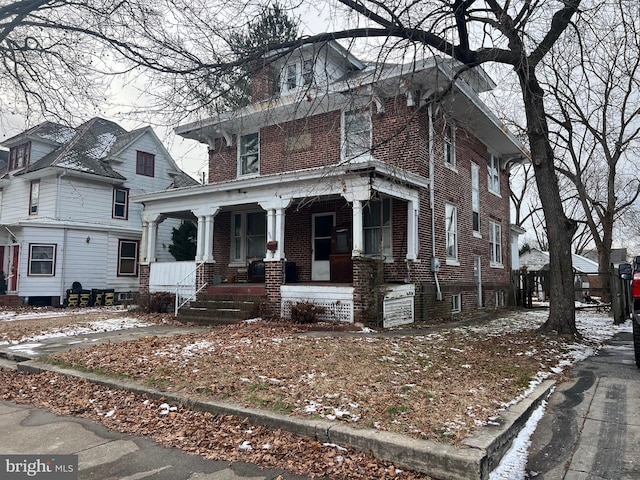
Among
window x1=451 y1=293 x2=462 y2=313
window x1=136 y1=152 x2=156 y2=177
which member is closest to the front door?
window x1=451 y1=293 x2=462 y2=313

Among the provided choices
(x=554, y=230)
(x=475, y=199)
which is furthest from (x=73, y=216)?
(x=554, y=230)

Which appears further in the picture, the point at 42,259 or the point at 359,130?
the point at 42,259

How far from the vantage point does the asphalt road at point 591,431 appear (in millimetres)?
3576

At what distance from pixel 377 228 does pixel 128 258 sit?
14672 millimetres

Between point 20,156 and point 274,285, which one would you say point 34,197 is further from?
point 274,285

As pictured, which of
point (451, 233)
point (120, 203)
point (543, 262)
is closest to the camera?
point (451, 233)

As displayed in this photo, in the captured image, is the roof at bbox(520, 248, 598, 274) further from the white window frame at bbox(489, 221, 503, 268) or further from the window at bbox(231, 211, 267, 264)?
the window at bbox(231, 211, 267, 264)

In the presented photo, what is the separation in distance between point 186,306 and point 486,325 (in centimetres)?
829

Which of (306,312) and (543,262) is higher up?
(543,262)

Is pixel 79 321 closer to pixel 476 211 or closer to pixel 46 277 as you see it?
pixel 46 277

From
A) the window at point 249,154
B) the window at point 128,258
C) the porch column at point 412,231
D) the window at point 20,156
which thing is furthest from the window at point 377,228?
the window at point 20,156

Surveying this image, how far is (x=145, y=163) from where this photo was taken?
23531 millimetres

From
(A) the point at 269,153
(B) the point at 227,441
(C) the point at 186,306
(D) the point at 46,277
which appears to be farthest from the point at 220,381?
(D) the point at 46,277

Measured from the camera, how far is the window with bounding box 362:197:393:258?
1271 centimetres
